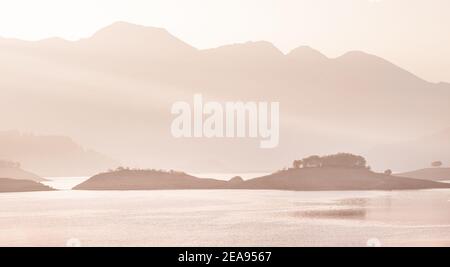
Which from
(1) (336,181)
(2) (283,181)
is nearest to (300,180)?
(2) (283,181)

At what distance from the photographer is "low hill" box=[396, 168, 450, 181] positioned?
4887 inches

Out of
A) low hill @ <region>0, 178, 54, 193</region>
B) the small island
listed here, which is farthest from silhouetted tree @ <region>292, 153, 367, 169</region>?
low hill @ <region>0, 178, 54, 193</region>

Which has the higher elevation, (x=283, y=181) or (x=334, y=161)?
(x=334, y=161)

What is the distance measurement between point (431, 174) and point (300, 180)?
34.8 meters

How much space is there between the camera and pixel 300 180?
115688 millimetres

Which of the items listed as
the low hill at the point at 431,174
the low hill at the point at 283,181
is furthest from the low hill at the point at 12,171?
the low hill at the point at 431,174

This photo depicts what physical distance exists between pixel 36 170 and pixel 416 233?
125 metres

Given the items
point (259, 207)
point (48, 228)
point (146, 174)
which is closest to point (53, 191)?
point (146, 174)

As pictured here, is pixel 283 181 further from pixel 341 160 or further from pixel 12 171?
pixel 12 171

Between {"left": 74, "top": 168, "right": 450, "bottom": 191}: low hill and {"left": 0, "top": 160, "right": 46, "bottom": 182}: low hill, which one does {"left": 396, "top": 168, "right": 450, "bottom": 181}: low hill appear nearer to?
{"left": 74, "top": 168, "right": 450, "bottom": 191}: low hill

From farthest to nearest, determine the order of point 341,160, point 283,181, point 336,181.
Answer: point 283,181 → point 336,181 → point 341,160

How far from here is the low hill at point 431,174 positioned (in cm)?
12414
